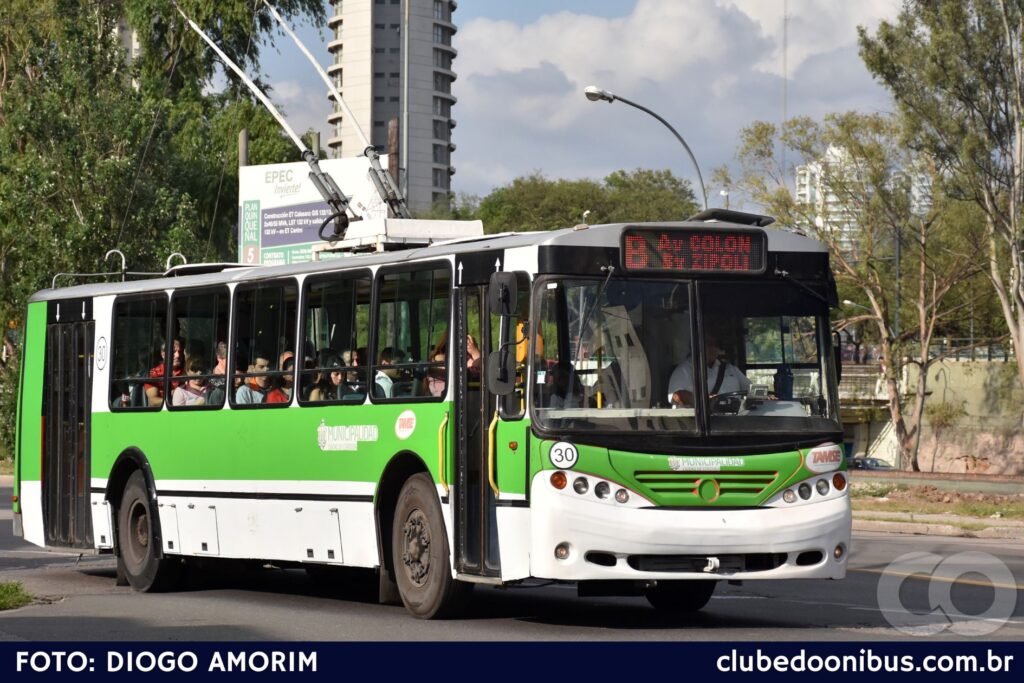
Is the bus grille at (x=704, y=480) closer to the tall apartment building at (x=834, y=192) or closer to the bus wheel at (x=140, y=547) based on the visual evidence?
the bus wheel at (x=140, y=547)

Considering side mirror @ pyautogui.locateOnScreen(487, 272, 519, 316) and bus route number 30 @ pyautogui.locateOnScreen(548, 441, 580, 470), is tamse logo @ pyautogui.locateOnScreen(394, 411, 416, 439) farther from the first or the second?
bus route number 30 @ pyautogui.locateOnScreen(548, 441, 580, 470)

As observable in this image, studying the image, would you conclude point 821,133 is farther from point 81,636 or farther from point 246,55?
point 81,636

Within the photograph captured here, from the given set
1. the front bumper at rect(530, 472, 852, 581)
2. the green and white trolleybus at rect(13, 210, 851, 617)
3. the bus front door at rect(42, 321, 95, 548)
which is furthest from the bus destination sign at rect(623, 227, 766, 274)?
the bus front door at rect(42, 321, 95, 548)

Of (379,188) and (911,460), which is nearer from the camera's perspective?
(379,188)

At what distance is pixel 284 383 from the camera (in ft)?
49.6

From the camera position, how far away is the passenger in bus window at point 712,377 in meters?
12.1

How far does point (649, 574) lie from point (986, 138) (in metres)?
26.5

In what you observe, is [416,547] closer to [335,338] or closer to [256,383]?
[335,338]

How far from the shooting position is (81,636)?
469 inches

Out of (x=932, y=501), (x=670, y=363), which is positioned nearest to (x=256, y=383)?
(x=670, y=363)

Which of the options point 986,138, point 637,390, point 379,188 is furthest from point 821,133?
point 637,390

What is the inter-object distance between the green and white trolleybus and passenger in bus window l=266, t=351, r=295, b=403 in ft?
0.08

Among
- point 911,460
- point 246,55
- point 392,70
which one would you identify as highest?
point 392,70
